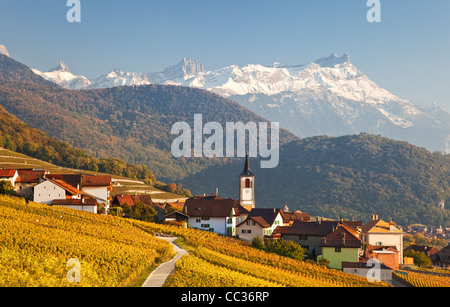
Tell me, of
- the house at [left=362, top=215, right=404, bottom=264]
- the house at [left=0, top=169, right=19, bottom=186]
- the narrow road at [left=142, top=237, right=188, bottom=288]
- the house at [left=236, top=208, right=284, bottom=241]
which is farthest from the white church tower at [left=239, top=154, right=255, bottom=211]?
the narrow road at [left=142, top=237, right=188, bottom=288]

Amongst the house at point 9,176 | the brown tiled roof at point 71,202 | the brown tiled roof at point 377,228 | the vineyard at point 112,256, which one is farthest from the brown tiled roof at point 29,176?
the brown tiled roof at point 377,228

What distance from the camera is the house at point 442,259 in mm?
83363

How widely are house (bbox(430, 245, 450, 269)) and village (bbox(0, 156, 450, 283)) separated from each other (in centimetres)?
23

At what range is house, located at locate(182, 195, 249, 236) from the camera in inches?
2753

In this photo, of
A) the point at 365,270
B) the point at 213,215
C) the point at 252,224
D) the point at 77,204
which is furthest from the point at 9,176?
the point at 365,270

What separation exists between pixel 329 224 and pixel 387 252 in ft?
26.9

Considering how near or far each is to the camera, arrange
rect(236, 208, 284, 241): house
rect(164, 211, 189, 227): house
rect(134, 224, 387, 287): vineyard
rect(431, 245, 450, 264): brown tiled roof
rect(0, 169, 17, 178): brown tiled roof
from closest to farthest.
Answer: rect(134, 224, 387, 287): vineyard < rect(0, 169, 17, 178): brown tiled roof < rect(236, 208, 284, 241): house < rect(164, 211, 189, 227): house < rect(431, 245, 450, 264): brown tiled roof

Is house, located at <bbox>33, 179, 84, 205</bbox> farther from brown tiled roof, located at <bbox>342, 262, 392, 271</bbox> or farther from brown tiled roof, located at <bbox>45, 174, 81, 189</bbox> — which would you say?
brown tiled roof, located at <bbox>342, 262, 392, 271</bbox>

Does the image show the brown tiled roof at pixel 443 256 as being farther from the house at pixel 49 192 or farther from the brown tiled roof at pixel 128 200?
the house at pixel 49 192

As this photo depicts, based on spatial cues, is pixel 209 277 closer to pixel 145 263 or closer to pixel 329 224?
pixel 145 263

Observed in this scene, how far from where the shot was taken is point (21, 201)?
189 feet

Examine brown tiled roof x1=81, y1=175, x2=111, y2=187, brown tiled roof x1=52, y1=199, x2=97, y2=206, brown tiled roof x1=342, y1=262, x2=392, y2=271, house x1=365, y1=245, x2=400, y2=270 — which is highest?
brown tiled roof x1=81, y1=175, x2=111, y2=187
